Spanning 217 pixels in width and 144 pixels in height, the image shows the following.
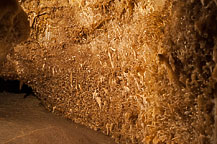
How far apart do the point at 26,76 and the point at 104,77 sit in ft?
4.92

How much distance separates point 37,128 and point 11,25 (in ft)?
4.56

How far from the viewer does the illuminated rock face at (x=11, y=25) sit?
206 centimetres

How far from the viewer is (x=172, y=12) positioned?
2.11 metres

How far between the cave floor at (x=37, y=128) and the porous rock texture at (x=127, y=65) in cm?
15

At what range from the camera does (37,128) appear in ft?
9.98

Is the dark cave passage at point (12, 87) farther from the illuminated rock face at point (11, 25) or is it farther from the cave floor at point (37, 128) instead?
the illuminated rock face at point (11, 25)

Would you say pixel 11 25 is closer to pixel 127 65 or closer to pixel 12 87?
pixel 127 65

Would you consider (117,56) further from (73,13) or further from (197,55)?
(197,55)

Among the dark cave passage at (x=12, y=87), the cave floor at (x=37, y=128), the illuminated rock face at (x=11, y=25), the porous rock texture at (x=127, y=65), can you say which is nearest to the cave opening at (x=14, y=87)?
the dark cave passage at (x=12, y=87)

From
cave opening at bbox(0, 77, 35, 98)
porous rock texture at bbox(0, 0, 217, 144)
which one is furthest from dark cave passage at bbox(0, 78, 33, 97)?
porous rock texture at bbox(0, 0, 217, 144)

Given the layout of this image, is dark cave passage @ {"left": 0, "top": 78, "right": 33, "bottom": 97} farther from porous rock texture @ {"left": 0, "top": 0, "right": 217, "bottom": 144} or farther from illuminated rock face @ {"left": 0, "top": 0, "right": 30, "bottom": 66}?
illuminated rock face @ {"left": 0, "top": 0, "right": 30, "bottom": 66}

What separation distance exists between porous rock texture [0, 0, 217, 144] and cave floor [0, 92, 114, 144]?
0.49ft

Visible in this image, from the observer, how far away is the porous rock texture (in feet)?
6.25

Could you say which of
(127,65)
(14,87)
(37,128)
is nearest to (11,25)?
(127,65)
